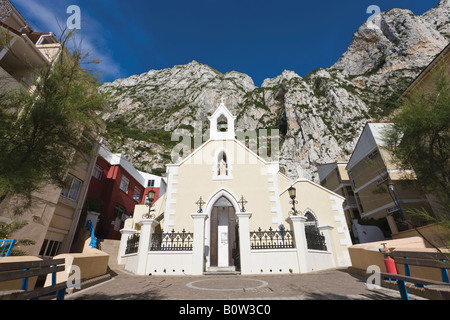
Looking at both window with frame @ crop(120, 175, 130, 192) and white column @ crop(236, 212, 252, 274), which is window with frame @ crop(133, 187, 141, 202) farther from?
white column @ crop(236, 212, 252, 274)

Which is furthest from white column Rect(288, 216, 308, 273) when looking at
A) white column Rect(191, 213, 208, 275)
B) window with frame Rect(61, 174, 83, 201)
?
window with frame Rect(61, 174, 83, 201)

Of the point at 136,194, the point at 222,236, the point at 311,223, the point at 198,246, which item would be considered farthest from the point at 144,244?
the point at 136,194

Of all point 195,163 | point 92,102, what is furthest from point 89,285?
point 195,163

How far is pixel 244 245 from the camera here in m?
9.92

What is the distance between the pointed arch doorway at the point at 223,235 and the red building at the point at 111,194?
10982 mm

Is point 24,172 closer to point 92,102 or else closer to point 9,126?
point 9,126

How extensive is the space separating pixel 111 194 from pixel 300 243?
1884cm

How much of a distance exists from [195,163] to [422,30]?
9752 cm

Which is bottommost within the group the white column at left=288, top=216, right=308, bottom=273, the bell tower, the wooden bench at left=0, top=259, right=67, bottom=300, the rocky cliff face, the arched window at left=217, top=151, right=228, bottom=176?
the wooden bench at left=0, top=259, right=67, bottom=300

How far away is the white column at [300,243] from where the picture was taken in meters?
9.50

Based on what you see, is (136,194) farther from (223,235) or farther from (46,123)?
(46,123)

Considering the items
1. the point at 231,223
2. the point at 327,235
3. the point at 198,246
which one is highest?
the point at 231,223

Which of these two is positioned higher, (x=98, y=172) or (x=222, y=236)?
(x=98, y=172)

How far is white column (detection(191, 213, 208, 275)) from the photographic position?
31.4ft
